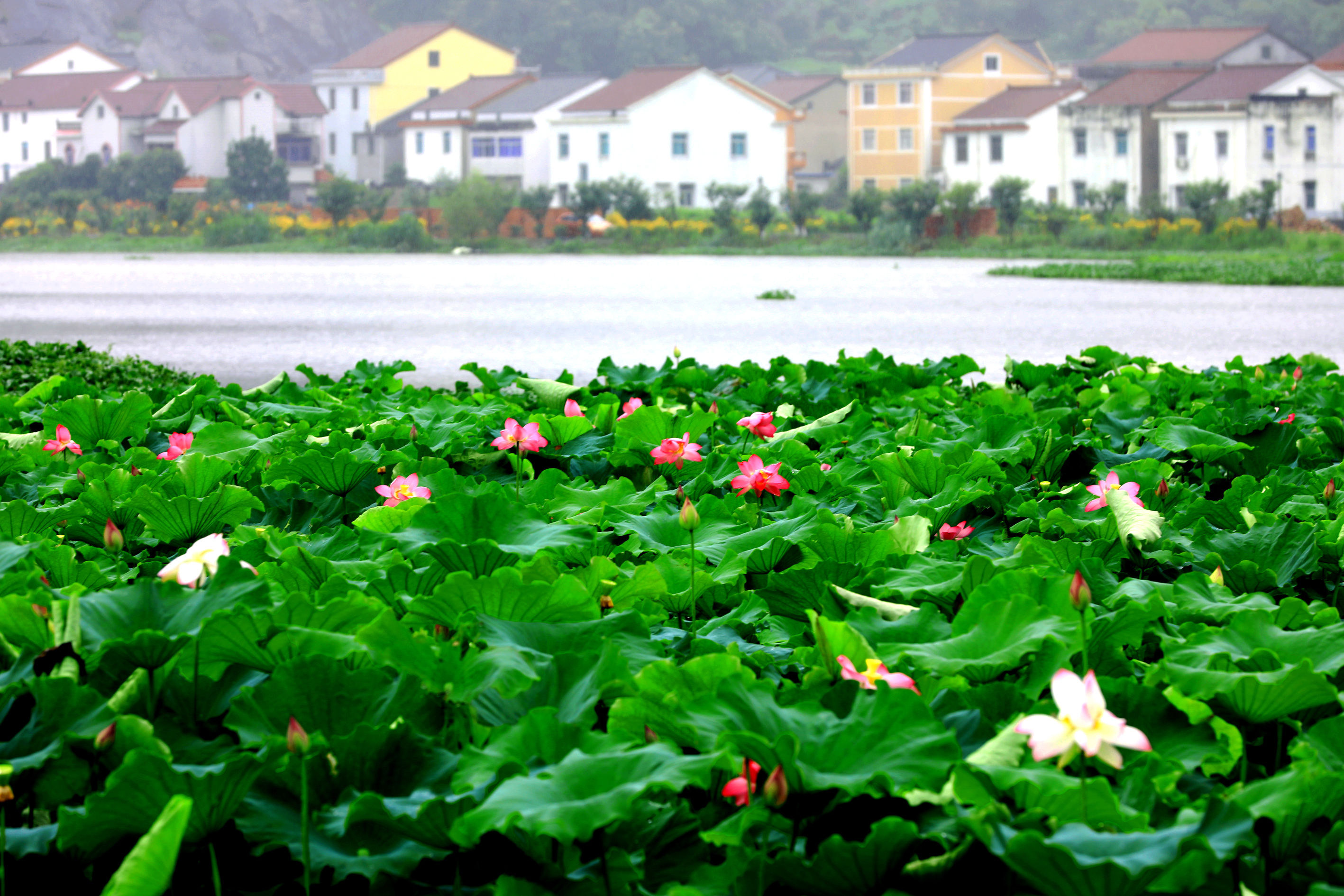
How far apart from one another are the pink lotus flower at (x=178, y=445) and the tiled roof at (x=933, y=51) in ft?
162

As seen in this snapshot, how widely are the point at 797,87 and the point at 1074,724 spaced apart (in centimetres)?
6721

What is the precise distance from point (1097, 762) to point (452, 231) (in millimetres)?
36791

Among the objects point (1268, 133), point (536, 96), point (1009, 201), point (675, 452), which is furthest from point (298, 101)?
point (675, 452)

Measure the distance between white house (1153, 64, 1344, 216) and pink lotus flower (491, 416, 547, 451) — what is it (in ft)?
129

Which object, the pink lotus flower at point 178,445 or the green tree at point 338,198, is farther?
the green tree at point 338,198

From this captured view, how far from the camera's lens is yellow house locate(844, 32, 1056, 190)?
49031 millimetres

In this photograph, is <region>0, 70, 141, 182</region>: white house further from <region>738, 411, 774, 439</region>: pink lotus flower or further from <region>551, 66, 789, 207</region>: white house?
<region>738, 411, 774, 439</region>: pink lotus flower

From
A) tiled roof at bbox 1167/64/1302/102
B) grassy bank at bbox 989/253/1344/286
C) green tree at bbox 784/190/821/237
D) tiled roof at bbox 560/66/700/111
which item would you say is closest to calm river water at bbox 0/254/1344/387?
grassy bank at bbox 989/253/1344/286

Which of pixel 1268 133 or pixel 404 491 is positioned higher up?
pixel 1268 133

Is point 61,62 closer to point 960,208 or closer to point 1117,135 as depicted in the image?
point 1117,135

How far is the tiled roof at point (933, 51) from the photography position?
49.4 m

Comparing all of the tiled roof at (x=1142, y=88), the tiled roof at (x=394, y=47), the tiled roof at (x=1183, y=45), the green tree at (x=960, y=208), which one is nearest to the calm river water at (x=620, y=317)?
the green tree at (x=960, y=208)

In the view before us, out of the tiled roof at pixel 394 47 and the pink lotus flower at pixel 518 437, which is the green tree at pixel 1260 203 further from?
the tiled roof at pixel 394 47

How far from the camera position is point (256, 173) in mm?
49375
